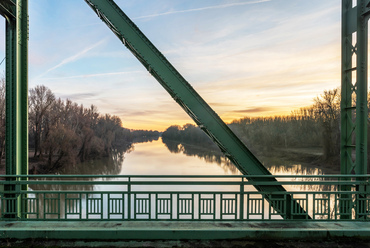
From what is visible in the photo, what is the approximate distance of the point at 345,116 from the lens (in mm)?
6312

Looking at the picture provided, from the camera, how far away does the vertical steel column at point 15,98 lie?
221 inches

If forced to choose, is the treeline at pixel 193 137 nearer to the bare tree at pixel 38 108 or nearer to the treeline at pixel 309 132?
the treeline at pixel 309 132

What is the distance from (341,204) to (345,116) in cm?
241

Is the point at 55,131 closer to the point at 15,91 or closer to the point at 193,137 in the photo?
the point at 15,91

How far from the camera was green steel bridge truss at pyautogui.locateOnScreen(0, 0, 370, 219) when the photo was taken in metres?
5.42

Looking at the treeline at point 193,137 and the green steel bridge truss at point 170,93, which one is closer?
the green steel bridge truss at point 170,93

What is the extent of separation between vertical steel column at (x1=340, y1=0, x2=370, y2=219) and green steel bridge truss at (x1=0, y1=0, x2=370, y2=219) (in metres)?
0.02

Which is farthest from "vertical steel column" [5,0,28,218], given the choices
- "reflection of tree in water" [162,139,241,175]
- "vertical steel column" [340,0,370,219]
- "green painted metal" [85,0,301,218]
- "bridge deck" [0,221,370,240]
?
"reflection of tree in water" [162,139,241,175]

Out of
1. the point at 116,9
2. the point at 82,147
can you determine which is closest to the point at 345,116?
the point at 116,9

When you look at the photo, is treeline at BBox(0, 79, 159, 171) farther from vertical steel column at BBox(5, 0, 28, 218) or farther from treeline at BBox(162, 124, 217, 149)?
treeline at BBox(162, 124, 217, 149)

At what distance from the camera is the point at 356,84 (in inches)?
237

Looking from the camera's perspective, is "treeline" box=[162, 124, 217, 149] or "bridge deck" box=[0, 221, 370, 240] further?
"treeline" box=[162, 124, 217, 149]

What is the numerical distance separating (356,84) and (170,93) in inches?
196

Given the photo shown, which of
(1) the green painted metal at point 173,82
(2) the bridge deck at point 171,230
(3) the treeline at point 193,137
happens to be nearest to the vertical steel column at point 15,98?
(2) the bridge deck at point 171,230
